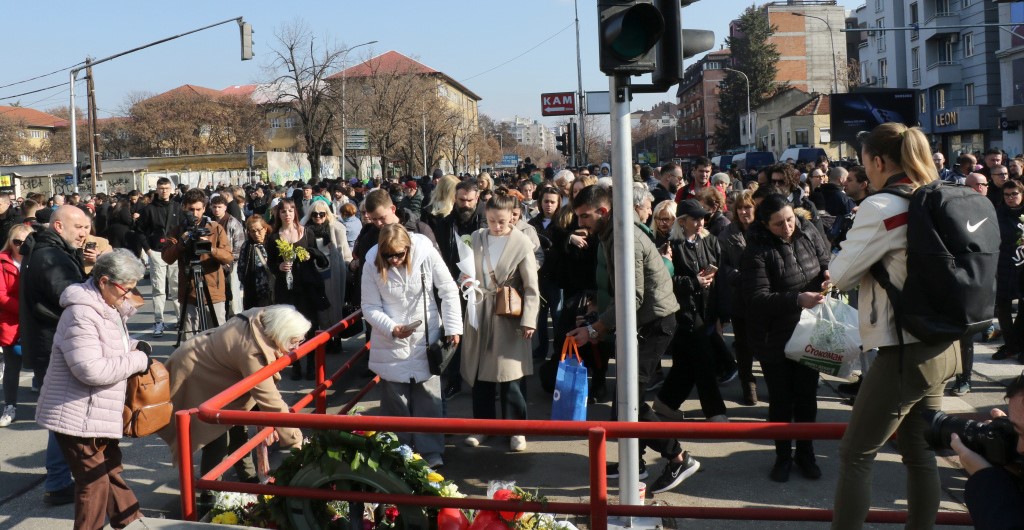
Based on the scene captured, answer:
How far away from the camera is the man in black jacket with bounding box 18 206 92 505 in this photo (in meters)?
6.49

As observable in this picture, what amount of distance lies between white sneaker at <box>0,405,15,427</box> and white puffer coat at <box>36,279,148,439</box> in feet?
11.7

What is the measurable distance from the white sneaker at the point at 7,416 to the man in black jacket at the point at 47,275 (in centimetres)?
124

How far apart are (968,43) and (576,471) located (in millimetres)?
53549

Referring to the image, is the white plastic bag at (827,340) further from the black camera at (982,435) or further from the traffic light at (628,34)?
the black camera at (982,435)

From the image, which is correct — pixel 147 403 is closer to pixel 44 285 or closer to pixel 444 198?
pixel 44 285

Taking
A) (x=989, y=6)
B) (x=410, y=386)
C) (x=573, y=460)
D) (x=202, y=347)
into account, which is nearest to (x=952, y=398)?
(x=573, y=460)

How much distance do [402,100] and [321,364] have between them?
52.9 meters

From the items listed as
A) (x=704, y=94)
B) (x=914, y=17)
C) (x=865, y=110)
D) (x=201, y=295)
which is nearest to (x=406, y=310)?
(x=201, y=295)

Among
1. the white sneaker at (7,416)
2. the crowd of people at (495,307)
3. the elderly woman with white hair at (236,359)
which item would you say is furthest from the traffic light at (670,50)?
the white sneaker at (7,416)

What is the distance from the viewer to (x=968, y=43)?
5122cm

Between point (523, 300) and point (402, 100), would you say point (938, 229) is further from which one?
point (402, 100)

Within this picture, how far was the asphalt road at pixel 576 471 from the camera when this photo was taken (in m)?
5.44

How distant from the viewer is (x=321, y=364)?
18.8ft

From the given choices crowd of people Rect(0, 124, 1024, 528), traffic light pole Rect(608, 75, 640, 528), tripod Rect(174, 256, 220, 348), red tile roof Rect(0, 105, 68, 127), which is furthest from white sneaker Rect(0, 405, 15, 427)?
red tile roof Rect(0, 105, 68, 127)
